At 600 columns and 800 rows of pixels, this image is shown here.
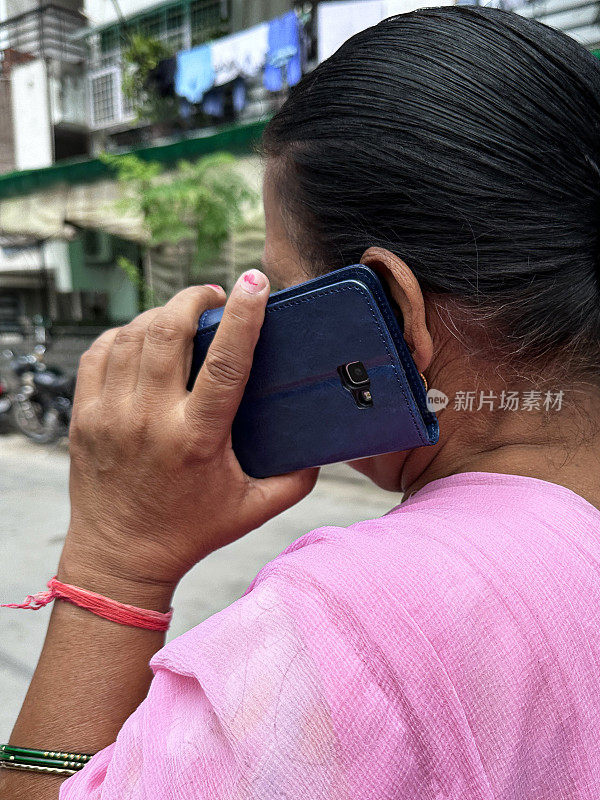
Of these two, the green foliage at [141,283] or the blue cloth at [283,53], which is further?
the green foliage at [141,283]

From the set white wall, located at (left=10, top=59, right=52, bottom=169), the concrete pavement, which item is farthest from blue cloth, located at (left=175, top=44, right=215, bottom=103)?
the concrete pavement

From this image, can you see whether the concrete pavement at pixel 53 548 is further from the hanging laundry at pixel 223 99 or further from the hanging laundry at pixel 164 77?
the hanging laundry at pixel 164 77

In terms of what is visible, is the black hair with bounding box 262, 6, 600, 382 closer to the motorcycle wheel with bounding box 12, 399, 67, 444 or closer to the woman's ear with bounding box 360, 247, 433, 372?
the woman's ear with bounding box 360, 247, 433, 372

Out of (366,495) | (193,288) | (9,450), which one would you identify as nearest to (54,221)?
(9,450)

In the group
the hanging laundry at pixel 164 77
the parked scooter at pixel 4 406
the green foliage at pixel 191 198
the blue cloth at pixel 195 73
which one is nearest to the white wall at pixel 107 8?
the hanging laundry at pixel 164 77

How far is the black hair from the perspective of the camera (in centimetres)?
66

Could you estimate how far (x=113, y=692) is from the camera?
2.35 ft

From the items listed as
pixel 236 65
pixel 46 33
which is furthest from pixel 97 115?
pixel 236 65

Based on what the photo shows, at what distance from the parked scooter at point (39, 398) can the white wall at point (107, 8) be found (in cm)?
505

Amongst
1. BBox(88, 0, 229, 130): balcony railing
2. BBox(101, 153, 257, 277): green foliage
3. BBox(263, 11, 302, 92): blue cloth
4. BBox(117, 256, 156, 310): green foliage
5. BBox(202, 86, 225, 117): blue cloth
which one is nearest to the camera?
BBox(101, 153, 257, 277): green foliage

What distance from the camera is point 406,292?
27.5 inches

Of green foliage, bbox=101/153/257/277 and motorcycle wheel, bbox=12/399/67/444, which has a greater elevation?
green foliage, bbox=101/153/257/277

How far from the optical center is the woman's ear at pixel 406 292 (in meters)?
0.69

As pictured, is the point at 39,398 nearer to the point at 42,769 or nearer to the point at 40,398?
the point at 40,398
